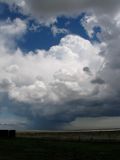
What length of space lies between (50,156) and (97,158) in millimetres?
4708

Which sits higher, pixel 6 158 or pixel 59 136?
pixel 59 136

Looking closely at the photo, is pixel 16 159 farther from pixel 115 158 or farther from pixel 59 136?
pixel 59 136

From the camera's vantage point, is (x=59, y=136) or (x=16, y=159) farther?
(x=59, y=136)

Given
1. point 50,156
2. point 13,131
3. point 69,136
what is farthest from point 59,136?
point 50,156

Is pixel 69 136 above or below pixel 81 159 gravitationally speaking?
above

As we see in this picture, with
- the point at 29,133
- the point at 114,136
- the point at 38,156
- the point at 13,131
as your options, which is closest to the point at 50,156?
the point at 38,156

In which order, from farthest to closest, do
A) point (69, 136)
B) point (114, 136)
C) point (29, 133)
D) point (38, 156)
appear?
point (29, 133), point (69, 136), point (114, 136), point (38, 156)

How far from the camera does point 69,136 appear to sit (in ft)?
258

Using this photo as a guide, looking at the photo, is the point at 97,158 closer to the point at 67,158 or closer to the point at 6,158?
the point at 67,158

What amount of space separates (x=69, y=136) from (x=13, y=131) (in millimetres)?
11798

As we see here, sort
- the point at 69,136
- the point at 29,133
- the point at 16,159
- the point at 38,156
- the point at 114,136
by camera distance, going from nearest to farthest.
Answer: the point at 16,159 → the point at 38,156 → the point at 114,136 → the point at 69,136 → the point at 29,133

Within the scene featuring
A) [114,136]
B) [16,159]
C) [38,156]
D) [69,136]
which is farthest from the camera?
[69,136]

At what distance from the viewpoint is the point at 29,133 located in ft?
311

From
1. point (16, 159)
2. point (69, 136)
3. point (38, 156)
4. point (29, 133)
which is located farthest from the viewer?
point (29, 133)
